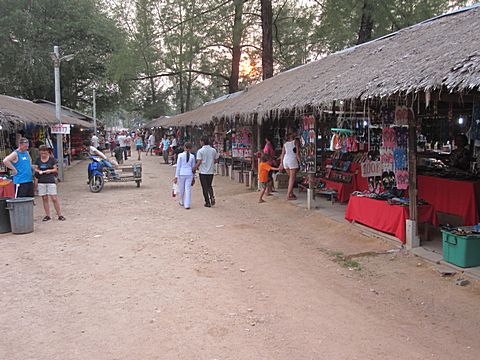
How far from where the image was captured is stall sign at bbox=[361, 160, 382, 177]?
8.48m

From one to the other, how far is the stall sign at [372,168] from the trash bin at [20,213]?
21.3 ft

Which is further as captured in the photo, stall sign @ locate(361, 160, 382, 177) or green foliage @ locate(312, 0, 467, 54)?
green foliage @ locate(312, 0, 467, 54)

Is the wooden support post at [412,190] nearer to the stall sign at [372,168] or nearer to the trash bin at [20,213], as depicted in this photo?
the stall sign at [372,168]

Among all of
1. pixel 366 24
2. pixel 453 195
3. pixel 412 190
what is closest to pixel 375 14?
pixel 366 24

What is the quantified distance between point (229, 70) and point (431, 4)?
16.7 metres

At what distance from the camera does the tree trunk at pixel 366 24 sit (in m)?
16.3

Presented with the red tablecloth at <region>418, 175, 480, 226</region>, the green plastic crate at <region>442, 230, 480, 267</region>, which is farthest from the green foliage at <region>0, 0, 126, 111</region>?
the green plastic crate at <region>442, 230, 480, 267</region>

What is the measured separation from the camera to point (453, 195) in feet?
25.1

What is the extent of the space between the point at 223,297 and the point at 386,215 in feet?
12.0

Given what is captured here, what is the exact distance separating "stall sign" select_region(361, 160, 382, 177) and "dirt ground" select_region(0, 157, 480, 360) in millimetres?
1200

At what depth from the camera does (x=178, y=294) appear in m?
5.07

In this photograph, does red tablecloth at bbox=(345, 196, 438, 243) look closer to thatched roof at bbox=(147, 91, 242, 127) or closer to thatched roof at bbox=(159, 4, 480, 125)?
thatched roof at bbox=(159, 4, 480, 125)

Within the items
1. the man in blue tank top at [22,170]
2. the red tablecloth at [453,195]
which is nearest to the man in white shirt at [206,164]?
the man in blue tank top at [22,170]

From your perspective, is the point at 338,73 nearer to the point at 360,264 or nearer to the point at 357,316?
the point at 360,264
